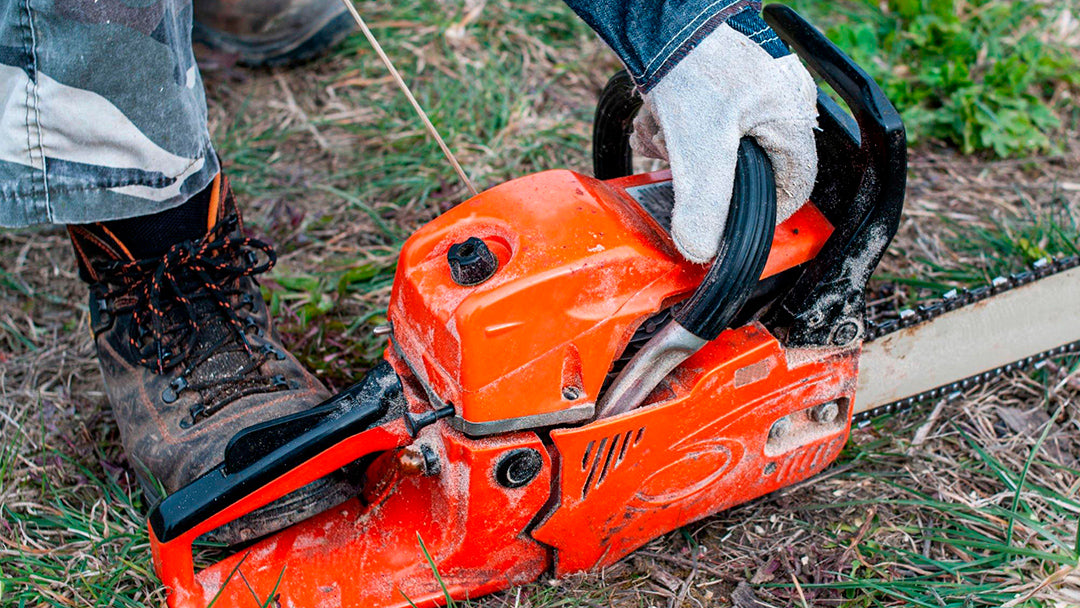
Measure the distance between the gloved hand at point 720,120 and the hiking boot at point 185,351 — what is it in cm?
89

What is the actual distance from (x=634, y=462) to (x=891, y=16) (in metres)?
2.61

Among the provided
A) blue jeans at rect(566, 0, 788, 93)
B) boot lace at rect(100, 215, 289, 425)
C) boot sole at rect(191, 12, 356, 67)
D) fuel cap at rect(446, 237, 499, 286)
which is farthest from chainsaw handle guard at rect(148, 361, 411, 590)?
boot sole at rect(191, 12, 356, 67)

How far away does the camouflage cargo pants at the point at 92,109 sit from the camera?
5.13 feet

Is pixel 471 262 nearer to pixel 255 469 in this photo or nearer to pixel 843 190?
pixel 255 469

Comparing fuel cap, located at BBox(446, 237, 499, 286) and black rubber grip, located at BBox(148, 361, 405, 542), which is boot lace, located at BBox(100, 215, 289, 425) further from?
fuel cap, located at BBox(446, 237, 499, 286)

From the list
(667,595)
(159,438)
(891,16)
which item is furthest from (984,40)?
(159,438)

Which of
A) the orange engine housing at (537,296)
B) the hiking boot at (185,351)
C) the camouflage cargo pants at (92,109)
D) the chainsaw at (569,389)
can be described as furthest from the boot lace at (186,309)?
the orange engine housing at (537,296)

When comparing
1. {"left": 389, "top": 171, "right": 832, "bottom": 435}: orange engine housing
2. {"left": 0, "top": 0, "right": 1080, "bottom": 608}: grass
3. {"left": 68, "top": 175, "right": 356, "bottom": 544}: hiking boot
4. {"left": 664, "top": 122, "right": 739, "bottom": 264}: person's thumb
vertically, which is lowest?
{"left": 0, "top": 0, "right": 1080, "bottom": 608}: grass

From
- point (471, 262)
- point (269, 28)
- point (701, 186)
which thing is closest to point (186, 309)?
point (471, 262)

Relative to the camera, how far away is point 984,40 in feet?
10.9

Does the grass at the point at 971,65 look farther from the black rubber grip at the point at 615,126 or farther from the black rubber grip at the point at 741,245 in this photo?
the black rubber grip at the point at 741,245

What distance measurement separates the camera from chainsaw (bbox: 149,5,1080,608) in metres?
1.53

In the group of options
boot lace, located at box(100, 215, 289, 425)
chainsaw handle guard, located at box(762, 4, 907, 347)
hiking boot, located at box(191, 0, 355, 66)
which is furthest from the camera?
hiking boot, located at box(191, 0, 355, 66)

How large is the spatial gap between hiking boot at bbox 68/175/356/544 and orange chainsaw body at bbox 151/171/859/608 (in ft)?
0.94
